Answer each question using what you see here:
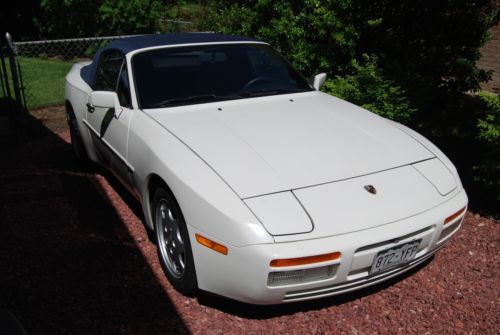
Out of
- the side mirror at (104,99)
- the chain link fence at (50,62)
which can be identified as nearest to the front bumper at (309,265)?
the side mirror at (104,99)

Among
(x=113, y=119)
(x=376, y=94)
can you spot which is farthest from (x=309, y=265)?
(x=376, y=94)

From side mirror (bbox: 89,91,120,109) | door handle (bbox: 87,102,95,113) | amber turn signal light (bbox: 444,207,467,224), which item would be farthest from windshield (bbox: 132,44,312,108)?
amber turn signal light (bbox: 444,207,467,224)

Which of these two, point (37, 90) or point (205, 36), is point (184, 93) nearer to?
point (205, 36)

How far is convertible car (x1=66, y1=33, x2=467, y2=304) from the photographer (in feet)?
7.88

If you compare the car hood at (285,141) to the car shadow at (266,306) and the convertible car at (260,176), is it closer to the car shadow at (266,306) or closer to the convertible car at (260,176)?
the convertible car at (260,176)

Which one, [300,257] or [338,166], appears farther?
[338,166]

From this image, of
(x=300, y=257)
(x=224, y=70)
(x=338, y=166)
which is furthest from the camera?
(x=224, y=70)

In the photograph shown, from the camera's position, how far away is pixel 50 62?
38.3 feet

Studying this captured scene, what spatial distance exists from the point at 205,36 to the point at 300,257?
8.72 feet

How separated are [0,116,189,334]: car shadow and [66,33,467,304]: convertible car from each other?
0.28m

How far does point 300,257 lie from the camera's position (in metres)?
2.31

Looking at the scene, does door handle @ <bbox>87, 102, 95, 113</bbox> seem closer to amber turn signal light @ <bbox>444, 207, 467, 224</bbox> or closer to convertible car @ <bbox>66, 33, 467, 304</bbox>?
convertible car @ <bbox>66, 33, 467, 304</bbox>

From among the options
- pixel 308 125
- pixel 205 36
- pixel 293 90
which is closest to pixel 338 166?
pixel 308 125

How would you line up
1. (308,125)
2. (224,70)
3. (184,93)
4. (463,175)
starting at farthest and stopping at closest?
(463,175) → (224,70) → (184,93) → (308,125)
